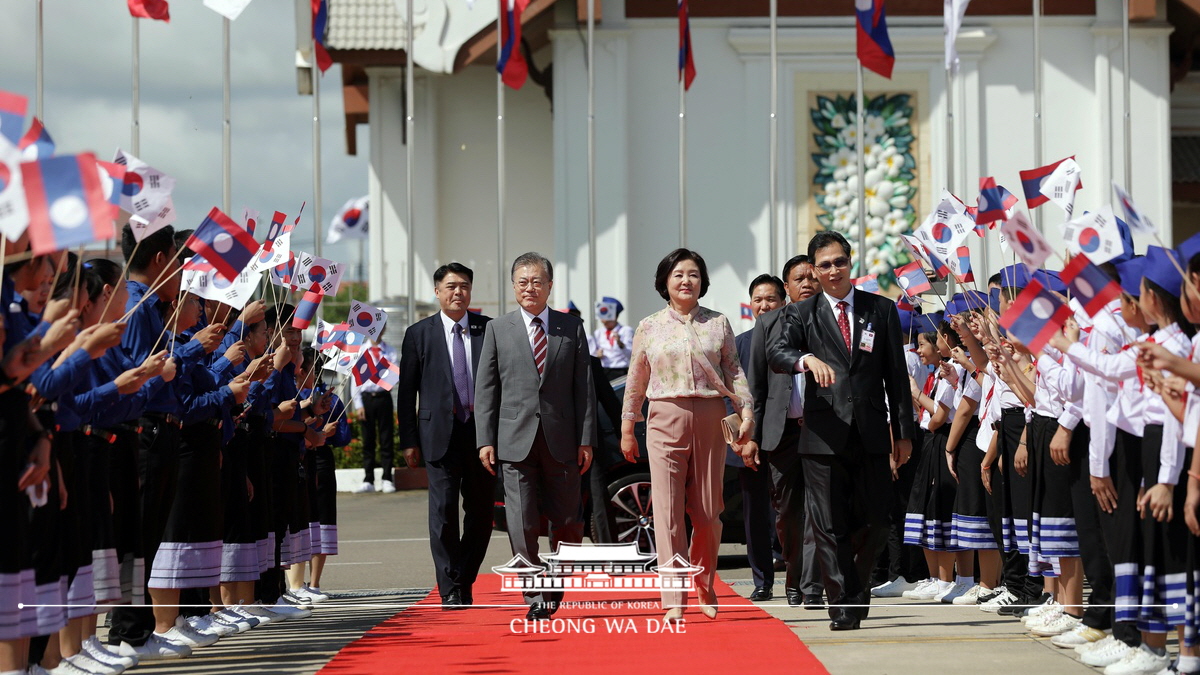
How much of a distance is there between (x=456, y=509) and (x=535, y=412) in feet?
3.77

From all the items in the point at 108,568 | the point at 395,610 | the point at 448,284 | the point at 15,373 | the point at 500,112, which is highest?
the point at 500,112

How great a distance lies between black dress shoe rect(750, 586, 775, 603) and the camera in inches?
394

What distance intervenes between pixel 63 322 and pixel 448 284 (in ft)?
14.2

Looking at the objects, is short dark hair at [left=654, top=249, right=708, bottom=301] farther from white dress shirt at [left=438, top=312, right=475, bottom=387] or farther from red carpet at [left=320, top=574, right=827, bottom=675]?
red carpet at [left=320, top=574, right=827, bottom=675]

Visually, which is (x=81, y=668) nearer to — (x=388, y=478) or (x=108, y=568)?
(x=108, y=568)

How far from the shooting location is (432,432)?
31.2ft

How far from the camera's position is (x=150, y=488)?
7465 mm


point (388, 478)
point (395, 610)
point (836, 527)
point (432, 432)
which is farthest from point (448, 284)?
point (388, 478)

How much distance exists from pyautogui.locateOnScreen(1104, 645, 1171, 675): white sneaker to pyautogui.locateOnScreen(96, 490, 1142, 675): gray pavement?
15 centimetres

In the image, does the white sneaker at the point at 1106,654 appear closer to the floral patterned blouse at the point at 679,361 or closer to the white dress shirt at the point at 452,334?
the floral patterned blouse at the point at 679,361

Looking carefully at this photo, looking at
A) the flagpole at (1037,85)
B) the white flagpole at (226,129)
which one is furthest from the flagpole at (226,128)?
the flagpole at (1037,85)

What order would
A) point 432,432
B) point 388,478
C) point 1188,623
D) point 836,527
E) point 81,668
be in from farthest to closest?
point 388,478 → point 432,432 → point 836,527 → point 81,668 → point 1188,623

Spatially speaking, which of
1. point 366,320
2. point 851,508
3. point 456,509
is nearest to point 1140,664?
point 851,508

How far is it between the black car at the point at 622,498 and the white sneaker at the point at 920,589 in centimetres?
151
